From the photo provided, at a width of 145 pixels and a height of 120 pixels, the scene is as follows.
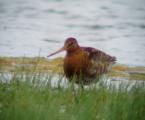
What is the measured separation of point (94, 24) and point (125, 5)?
2.61 metres

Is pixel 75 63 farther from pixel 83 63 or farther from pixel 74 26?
pixel 74 26

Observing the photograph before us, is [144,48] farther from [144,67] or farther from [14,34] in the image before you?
[14,34]

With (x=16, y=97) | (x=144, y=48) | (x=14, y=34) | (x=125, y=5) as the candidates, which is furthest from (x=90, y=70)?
(x=125, y=5)

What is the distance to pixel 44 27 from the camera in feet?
51.1

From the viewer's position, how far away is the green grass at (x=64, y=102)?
20.2 ft

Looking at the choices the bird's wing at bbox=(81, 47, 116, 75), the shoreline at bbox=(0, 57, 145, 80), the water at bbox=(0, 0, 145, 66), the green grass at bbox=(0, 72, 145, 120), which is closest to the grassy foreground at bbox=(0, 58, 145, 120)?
the green grass at bbox=(0, 72, 145, 120)

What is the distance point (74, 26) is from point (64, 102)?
863 cm

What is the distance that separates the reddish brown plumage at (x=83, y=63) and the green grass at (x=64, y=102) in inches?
39.4

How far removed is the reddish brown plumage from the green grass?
100cm

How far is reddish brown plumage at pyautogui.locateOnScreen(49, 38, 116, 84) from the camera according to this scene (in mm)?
8722

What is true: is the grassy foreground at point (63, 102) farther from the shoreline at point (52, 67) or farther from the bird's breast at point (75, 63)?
the shoreline at point (52, 67)

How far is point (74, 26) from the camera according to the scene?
612 inches

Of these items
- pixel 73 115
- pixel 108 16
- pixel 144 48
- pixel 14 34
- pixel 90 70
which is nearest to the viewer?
pixel 73 115

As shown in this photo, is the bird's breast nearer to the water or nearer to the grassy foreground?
the grassy foreground
